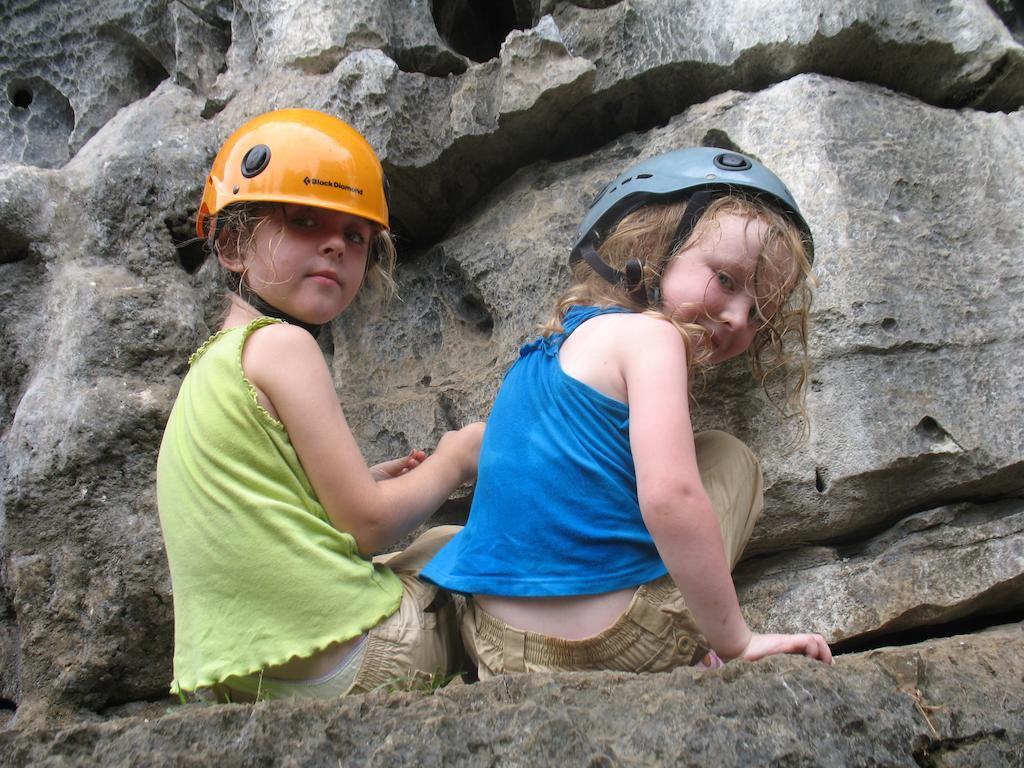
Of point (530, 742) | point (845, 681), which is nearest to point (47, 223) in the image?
point (530, 742)

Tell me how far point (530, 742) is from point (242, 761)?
0.40m

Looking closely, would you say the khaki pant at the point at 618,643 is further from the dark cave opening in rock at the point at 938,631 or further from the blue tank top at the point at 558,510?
the dark cave opening in rock at the point at 938,631

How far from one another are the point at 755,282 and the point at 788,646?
0.77 metres

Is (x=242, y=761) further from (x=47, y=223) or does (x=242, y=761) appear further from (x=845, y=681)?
(x=47, y=223)

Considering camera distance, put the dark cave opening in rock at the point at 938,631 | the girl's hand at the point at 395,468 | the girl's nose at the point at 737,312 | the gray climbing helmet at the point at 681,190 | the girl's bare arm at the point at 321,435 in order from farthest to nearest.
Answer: the girl's hand at the point at 395,468, the dark cave opening in rock at the point at 938,631, the gray climbing helmet at the point at 681,190, the girl's nose at the point at 737,312, the girl's bare arm at the point at 321,435

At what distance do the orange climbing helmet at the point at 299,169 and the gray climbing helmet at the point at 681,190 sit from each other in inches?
20.3

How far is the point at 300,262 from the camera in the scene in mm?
2217

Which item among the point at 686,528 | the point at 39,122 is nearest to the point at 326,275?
the point at 686,528

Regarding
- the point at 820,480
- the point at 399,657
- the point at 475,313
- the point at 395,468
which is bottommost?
the point at 820,480

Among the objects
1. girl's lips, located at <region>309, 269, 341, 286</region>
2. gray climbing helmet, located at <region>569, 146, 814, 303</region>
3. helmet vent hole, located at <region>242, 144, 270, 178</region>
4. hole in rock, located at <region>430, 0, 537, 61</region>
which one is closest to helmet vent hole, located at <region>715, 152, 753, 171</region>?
gray climbing helmet, located at <region>569, 146, 814, 303</region>

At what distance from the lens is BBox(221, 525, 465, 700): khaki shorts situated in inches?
73.1

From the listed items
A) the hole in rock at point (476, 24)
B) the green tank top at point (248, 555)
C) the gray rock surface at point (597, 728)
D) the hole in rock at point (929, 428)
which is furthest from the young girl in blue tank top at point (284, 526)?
the hole in rock at point (476, 24)

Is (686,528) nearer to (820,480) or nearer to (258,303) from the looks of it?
(820,480)

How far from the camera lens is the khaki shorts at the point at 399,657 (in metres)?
1.86
